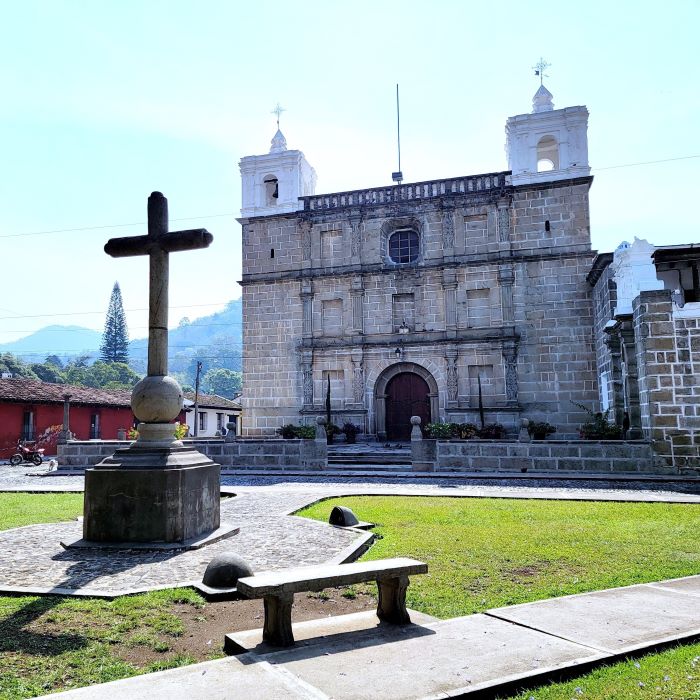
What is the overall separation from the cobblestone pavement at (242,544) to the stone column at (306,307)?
12.7 metres

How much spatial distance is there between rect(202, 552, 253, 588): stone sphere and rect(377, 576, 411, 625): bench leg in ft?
5.18

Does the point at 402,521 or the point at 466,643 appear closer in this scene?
the point at 466,643

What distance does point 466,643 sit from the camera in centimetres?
371

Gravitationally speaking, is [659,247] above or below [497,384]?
above

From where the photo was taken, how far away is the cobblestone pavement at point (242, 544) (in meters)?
5.60

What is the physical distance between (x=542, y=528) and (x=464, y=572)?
9.29 feet

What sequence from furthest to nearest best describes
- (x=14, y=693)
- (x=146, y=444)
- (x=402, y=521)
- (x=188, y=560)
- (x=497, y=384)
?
1. (x=497, y=384)
2. (x=402, y=521)
3. (x=146, y=444)
4. (x=188, y=560)
5. (x=14, y=693)

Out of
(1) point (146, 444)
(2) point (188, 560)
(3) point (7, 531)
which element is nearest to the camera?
(2) point (188, 560)

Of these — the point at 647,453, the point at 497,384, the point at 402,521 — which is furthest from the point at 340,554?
the point at 497,384

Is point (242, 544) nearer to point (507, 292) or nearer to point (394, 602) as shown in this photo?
point (394, 602)

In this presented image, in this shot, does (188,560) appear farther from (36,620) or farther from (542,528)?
(542,528)

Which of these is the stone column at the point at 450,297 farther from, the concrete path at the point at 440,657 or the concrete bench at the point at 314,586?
the concrete bench at the point at 314,586

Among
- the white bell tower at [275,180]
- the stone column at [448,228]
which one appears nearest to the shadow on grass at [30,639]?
the stone column at [448,228]

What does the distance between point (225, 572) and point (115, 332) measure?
3823 inches
